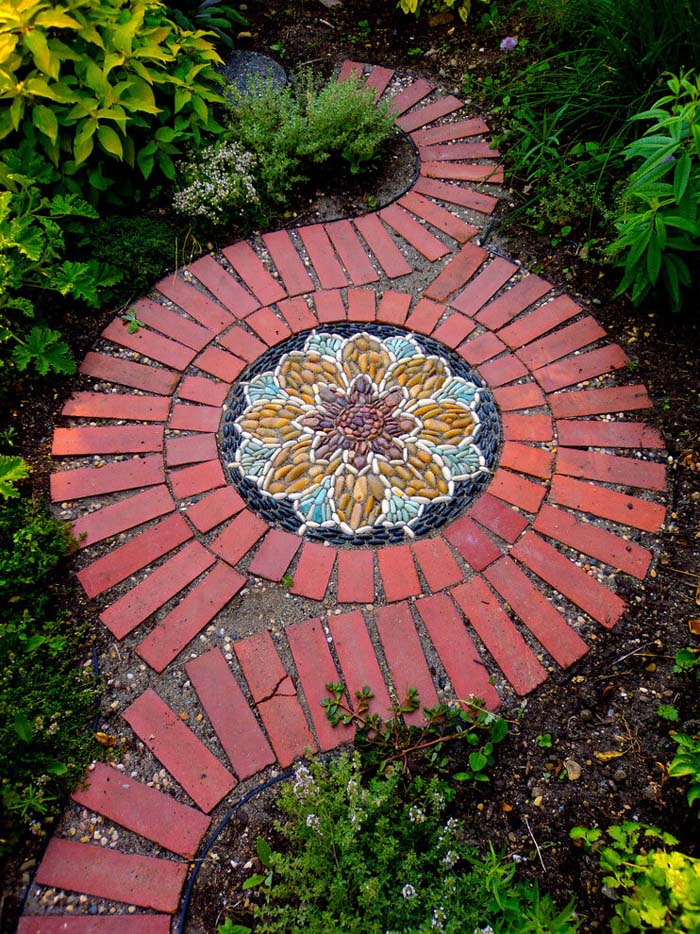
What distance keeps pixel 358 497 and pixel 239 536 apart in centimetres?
42

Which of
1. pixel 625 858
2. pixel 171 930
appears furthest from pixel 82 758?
pixel 625 858

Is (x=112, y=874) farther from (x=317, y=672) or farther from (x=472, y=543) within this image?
(x=472, y=543)

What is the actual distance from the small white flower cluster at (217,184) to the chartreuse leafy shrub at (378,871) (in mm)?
2312

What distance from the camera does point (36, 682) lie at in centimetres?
199

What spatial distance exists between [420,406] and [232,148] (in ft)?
4.95

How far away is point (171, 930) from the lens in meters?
1.71

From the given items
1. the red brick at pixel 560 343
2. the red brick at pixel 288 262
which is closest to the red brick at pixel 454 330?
the red brick at pixel 560 343

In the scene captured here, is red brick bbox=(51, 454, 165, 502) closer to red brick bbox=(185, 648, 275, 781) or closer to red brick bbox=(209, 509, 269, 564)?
red brick bbox=(209, 509, 269, 564)

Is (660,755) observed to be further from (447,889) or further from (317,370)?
(317,370)

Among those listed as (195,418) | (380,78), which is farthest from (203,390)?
(380,78)

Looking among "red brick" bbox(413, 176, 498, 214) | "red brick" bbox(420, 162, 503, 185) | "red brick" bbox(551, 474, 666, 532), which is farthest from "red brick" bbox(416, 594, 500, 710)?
"red brick" bbox(420, 162, 503, 185)

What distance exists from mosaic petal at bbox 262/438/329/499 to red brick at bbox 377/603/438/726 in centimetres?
52

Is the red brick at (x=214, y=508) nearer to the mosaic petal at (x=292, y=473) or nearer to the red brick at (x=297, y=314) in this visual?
the mosaic petal at (x=292, y=473)

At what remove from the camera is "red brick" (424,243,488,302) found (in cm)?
294
